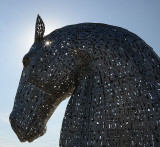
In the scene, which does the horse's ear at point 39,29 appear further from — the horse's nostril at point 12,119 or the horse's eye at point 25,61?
the horse's nostril at point 12,119

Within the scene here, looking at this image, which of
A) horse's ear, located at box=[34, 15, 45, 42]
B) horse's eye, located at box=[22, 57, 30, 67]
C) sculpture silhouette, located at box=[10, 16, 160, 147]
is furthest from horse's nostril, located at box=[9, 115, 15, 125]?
horse's ear, located at box=[34, 15, 45, 42]

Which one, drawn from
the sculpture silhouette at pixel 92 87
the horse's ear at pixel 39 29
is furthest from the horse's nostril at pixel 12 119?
the horse's ear at pixel 39 29

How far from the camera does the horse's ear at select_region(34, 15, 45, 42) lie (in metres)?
2.31

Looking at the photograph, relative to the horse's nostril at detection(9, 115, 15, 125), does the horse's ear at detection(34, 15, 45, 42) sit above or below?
above

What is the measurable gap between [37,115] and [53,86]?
258mm

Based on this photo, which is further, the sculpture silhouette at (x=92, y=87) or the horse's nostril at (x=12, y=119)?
the horse's nostril at (x=12, y=119)

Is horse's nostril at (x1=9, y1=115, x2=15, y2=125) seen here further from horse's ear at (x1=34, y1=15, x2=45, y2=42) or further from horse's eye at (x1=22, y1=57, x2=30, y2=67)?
horse's ear at (x1=34, y1=15, x2=45, y2=42)

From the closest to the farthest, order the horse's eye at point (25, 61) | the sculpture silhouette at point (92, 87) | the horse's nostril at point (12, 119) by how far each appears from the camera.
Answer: the sculpture silhouette at point (92, 87) → the horse's nostril at point (12, 119) → the horse's eye at point (25, 61)

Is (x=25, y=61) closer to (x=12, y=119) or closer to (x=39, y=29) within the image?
(x=39, y=29)

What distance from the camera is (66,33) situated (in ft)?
6.88

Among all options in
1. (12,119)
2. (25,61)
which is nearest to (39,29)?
(25,61)

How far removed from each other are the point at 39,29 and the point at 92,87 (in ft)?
2.86

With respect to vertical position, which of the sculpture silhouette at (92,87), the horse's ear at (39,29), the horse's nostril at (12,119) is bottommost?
the horse's nostril at (12,119)

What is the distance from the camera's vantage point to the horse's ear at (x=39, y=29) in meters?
2.31
